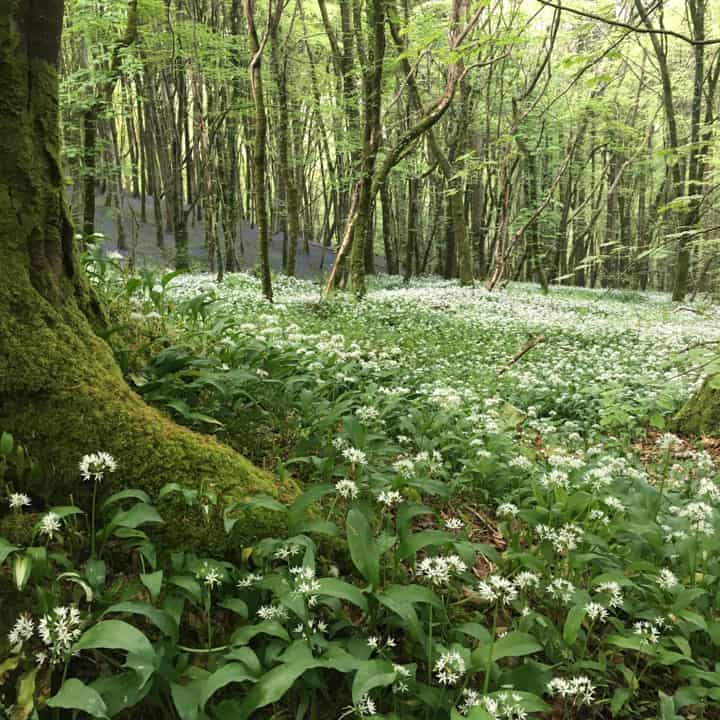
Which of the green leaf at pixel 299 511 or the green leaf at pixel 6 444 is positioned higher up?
the green leaf at pixel 6 444

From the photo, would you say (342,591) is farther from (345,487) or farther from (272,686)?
(345,487)

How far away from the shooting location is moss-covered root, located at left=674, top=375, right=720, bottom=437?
564cm

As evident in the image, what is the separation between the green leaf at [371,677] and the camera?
1484 millimetres

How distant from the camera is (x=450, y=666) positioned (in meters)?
1.73

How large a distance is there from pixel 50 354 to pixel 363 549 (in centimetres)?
166

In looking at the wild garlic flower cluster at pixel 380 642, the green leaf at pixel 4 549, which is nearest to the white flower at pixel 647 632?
the wild garlic flower cluster at pixel 380 642

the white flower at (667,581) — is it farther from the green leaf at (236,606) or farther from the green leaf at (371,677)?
the green leaf at (236,606)

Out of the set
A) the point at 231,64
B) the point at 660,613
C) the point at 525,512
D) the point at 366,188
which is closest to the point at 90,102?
Result: the point at 366,188

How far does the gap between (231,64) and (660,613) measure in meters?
17.7


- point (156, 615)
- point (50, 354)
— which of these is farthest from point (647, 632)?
point (50, 354)

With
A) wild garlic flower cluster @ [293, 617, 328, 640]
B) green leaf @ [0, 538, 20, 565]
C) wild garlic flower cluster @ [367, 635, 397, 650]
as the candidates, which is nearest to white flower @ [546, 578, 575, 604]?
wild garlic flower cluster @ [367, 635, 397, 650]

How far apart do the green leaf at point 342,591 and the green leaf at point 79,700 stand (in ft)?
2.21

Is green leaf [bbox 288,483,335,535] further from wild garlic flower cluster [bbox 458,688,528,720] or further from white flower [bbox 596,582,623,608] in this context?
white flower [bbox 596,582,623,608]

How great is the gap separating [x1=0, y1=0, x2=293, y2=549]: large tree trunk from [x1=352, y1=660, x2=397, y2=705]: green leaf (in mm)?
784
